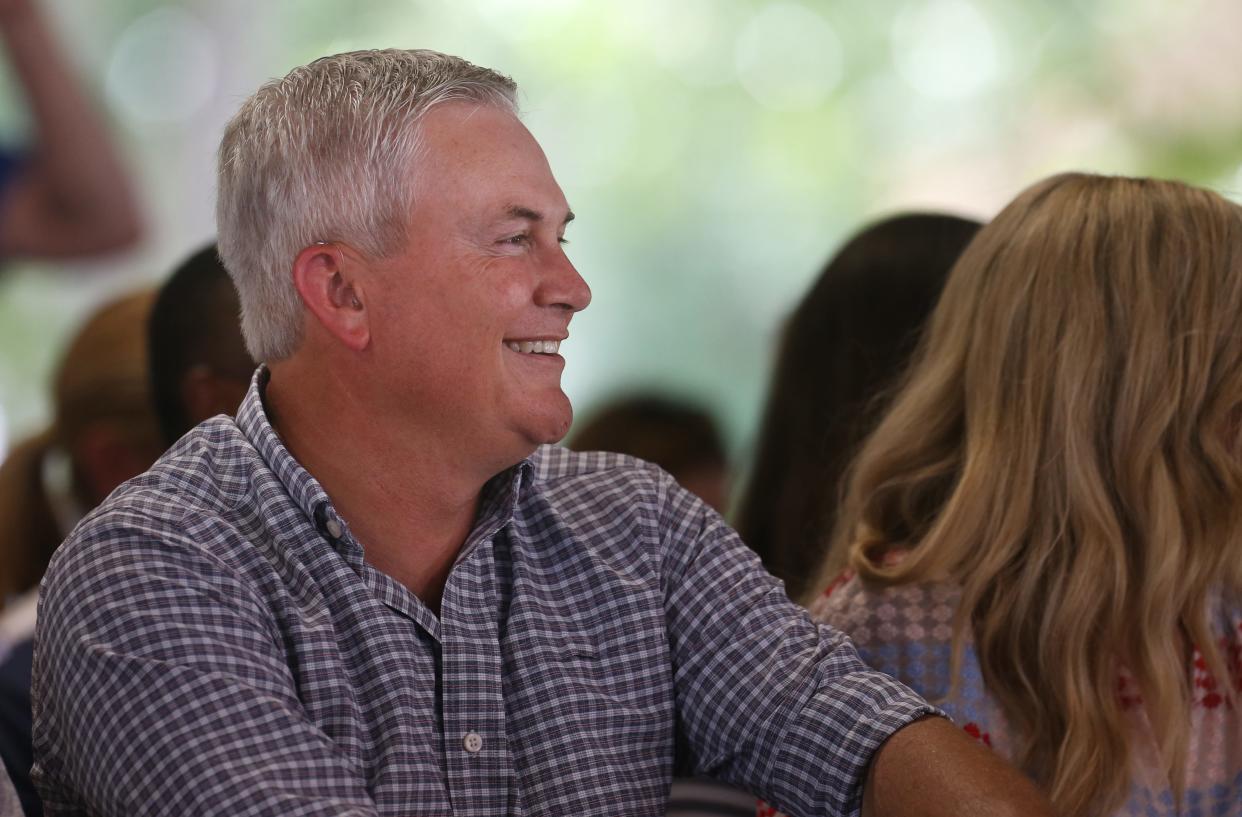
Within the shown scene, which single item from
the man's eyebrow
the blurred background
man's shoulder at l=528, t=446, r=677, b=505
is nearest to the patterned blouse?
man's shoulder at l=528, t=446, r=677, b=505

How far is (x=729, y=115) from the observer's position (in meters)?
3.47

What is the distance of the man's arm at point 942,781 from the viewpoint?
4.33 ft

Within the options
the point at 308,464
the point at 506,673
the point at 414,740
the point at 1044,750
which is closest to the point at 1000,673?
the point at 1044,750

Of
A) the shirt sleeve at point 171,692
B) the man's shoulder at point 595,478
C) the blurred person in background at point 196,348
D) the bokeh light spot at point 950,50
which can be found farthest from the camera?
the bokeh light spot at point 950,50

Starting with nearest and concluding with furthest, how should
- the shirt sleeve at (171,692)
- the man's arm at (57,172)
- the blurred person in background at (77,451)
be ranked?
the shirt sleeve at (171,692), the blurred person in background at (77,451), the man's arm at (57,172)

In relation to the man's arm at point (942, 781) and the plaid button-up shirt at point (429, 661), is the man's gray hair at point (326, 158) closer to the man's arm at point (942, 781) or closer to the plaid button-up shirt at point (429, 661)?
the plaid button-up shirt at point (429, 661)

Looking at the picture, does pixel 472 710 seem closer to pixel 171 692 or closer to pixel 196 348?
Answer: pixel 171 692

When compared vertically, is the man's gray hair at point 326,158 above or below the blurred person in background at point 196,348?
above

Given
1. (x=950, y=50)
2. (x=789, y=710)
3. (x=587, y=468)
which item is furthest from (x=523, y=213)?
(x=950, y=50)

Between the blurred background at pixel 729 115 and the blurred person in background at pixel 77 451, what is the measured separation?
0.46 m

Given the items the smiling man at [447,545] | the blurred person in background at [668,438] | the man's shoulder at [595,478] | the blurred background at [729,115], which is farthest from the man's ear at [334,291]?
the blurred background at [729,115]

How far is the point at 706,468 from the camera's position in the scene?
3.16 meters

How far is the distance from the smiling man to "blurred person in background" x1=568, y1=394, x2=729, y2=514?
1.52 metres

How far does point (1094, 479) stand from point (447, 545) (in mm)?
724
